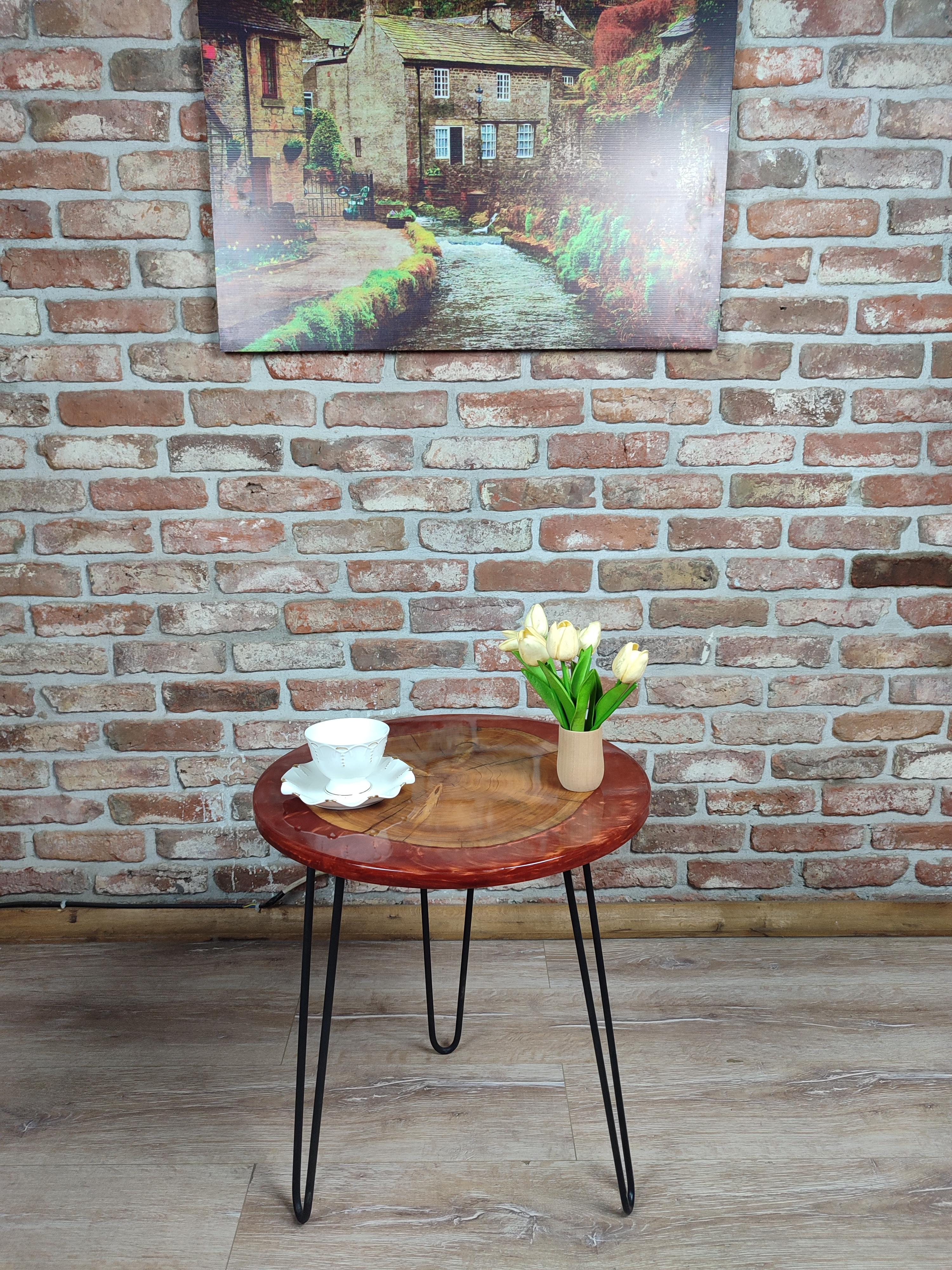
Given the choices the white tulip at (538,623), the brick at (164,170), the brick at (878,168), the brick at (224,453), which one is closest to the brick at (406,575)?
the brick at (224,453)

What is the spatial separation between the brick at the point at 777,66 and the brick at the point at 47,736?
171 centimetres

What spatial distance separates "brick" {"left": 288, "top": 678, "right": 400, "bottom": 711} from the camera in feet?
5.81

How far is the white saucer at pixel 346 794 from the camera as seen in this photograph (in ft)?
3.76

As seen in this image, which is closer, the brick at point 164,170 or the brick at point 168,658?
the brick at point 164,170

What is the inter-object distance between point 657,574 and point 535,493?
11.3 inches

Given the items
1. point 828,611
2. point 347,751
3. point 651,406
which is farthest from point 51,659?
point 828,611

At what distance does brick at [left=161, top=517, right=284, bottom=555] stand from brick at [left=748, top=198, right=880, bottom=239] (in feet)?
3.44

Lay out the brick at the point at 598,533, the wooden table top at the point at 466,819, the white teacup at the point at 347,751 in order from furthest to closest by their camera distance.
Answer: the brick at the point at 598,533, the white teacup at the point at 347,751, the wooden table top at the point at 466,819

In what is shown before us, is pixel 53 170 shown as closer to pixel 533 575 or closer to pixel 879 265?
pixel 533 575

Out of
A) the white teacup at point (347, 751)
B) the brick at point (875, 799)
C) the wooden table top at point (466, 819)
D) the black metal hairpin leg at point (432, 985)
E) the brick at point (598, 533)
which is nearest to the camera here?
the wooden table top at point (466, 819)

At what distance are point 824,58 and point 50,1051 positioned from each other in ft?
7.16

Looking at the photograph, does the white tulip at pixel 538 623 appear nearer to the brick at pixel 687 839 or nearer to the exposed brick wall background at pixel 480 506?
the exposed brick wall background at pixel 480 506

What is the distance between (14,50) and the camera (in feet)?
5.04

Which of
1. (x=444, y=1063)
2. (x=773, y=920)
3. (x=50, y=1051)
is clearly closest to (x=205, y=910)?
(x=50, y=1051)
